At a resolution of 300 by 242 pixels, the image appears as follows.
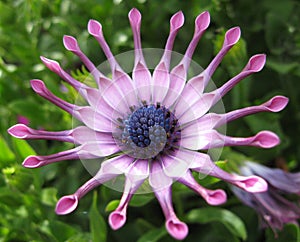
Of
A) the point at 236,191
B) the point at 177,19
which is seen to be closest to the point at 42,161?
the point at 177,19

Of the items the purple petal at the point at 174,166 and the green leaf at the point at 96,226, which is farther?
the green leaf at the point at 96,226

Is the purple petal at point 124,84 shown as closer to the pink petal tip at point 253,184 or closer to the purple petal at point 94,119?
the purple petal at point 94,119

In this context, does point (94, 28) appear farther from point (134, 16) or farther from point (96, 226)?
point (96, 226)

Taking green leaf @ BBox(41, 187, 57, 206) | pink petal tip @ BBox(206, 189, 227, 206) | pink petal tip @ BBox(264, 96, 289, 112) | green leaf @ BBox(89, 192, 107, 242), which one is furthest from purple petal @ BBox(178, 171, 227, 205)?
green leaf @ BBox(41, 187, 57, 206)

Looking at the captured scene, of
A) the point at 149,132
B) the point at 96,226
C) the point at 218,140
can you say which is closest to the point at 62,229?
the point at 96,226

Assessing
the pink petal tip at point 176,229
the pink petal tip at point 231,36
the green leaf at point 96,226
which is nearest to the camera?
the pink petal tip at point 176,229

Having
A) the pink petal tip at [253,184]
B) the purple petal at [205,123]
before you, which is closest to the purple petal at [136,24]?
the purple petal at [205,123]
